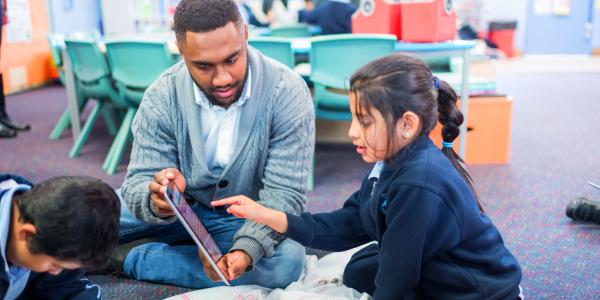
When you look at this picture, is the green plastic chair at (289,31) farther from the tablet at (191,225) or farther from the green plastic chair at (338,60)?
the tablet at (191,225)

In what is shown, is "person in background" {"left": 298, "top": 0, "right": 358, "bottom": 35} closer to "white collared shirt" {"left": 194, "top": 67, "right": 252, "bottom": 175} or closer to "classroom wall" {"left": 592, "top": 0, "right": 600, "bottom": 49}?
"white collared shirt" {"left": 194, "top": 67, "right": 252, "bottom": 175}

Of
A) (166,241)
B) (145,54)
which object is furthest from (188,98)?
(145,54)

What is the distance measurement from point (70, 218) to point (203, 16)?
1.85 feet

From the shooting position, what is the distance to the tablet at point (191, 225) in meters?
1.11

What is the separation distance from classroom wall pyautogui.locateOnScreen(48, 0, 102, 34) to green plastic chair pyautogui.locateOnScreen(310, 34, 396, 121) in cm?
409

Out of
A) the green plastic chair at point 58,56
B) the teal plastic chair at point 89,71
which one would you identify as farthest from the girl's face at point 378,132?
the green plastic chair at point 58,56

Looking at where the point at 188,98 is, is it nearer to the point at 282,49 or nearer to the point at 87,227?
the point at 87,227

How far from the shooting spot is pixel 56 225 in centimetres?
88

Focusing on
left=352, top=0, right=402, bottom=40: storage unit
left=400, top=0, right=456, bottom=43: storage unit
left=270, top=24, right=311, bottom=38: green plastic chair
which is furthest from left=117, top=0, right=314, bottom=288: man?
left=270, top=24, right=311, bottom=38: green plastic chair

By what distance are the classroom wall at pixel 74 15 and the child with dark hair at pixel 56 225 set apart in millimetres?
5166

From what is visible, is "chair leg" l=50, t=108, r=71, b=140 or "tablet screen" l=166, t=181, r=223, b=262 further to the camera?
"chair leg" l=50, t=108, r=71, b=140

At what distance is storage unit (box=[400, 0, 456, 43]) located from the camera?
98.0 inches

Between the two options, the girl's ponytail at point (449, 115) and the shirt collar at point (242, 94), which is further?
the shirt collar at point (242, 94)

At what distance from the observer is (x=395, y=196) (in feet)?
3.31
